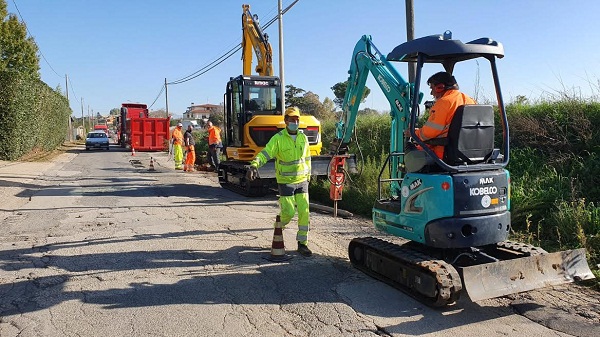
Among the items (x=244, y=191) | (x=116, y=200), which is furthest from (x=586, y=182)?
(x=116, y=200)

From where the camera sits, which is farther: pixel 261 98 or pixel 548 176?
pixel 261 98

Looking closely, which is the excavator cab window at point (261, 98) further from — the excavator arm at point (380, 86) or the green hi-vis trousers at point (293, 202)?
the green hi-vis trousers at point (293, 202)

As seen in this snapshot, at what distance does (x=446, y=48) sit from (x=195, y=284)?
3.63 metres

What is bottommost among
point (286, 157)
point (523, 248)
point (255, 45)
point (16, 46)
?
point (523, 248)

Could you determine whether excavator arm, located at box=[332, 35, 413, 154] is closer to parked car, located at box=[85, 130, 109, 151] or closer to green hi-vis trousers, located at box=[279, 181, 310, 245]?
green hi-vis trousers, located at box=[279, 181, 310, 245]

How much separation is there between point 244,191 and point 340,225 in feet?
14.0

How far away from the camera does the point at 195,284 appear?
524 cm

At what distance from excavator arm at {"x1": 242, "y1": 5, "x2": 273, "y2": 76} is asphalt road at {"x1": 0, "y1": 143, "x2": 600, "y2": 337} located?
598 centimetres

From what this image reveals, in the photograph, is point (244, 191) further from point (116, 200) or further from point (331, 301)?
point (331, 301)

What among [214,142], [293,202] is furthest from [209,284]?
[214,142]

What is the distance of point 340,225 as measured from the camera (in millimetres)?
8500

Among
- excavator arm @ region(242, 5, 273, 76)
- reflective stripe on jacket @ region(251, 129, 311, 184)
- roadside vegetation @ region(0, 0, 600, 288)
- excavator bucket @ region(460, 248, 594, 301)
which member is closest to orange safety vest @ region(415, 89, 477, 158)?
excavator bucket @ region(460, 248, 594, 301)

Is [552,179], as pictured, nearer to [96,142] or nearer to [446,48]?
[446,48]

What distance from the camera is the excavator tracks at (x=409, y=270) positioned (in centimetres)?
429
